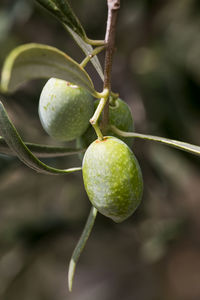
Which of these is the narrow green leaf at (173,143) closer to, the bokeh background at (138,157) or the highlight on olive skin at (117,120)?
the highlight on olive skin at (117,120)

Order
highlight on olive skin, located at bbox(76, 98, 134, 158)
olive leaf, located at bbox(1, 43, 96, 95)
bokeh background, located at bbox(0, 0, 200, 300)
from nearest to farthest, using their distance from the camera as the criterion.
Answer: olive leaf, located at bbox(1, 43, 96, 95), highlight on olive skin, located at bbox(76, 98, 134, 158), bokeh background, located at bbox(0, 0, 200, 300)

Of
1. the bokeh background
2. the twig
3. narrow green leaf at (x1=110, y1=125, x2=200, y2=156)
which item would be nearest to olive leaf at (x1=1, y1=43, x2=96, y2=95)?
the twig

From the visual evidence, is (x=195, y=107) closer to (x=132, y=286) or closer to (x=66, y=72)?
(x=66, y=72)

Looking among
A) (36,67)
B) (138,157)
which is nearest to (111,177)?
(36,67)

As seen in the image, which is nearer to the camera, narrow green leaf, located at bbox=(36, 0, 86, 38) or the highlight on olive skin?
narrow green leaf, located at bbox=(36, 0, 86, 38)

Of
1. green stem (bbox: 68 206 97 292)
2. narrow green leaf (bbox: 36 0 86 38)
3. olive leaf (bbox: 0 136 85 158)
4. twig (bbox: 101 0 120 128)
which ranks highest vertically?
narrow green leaf (bbox: 36 0 86 38)

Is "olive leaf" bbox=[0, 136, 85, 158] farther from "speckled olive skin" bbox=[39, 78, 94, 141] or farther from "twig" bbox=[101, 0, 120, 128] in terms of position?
"twig" bbox=[101, 0, 120, 128]
